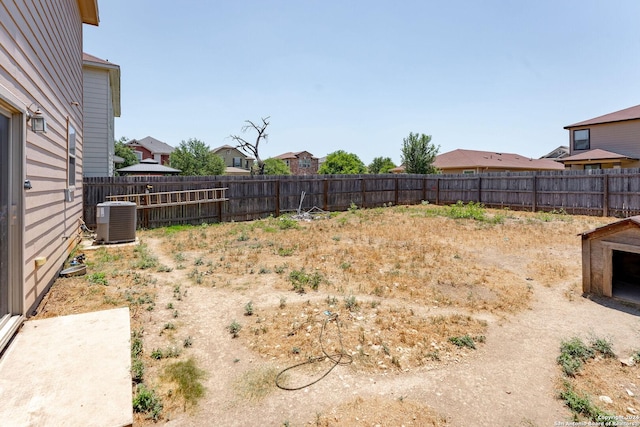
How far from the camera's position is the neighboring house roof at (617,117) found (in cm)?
1789

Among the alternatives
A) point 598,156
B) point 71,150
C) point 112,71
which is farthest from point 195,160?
point 598,156

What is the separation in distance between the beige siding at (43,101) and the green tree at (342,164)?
3703 centimetres

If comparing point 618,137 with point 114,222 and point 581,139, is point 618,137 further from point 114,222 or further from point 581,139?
point 114,222

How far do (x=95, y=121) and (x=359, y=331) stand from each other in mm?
11393

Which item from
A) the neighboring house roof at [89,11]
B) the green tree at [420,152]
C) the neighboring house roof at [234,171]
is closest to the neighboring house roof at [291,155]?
the neighboring house roof at [234,171]

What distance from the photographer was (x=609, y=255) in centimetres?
412

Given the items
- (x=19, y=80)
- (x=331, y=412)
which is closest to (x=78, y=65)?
(x=19, y=80)

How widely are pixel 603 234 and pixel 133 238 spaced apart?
872 centimetres

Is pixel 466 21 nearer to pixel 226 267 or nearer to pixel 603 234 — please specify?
pixel 603 234

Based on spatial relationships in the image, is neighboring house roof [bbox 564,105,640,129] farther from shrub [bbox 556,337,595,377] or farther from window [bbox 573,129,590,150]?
shrub [bbox 556,337,595,377]

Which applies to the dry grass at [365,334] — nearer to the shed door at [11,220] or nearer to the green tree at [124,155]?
the shed door at [11,220]

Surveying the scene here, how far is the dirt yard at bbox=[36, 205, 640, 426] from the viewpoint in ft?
7.12

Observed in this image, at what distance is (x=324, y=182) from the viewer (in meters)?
13.7

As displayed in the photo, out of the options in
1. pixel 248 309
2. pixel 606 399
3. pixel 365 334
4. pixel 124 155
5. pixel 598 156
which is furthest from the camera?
pixel 124 155
